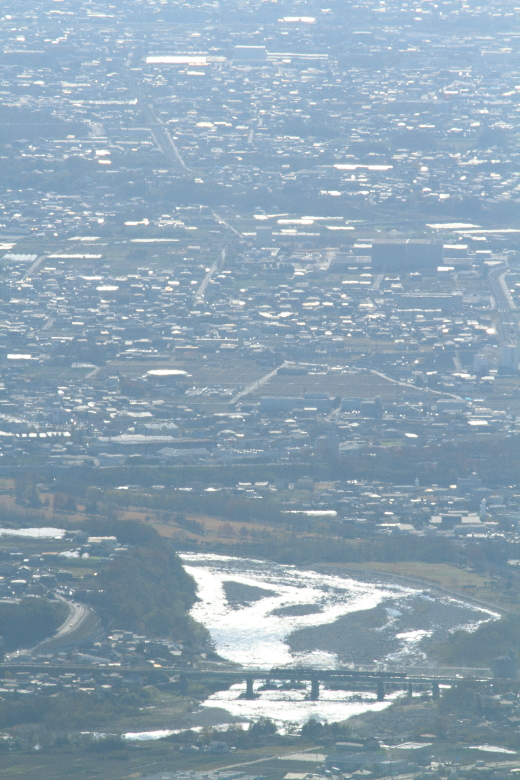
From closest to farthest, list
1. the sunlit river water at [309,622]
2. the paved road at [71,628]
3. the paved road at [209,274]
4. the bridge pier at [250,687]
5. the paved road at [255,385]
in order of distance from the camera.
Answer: the sunlit river water at [309,622] < the bridge pier at [250,687] < the paved road at [71,628] < the paved road at [255,385] < the paved road at [209,274]

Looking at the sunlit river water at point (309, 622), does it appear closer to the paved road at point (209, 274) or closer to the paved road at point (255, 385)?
the paved road at point (255, 385)

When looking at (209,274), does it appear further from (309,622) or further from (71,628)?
(71,628)

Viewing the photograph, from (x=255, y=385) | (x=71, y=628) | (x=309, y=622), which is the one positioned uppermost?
(x=71, y=628)

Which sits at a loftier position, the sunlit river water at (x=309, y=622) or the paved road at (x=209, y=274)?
the sunlit river water at (x=309, y=622)

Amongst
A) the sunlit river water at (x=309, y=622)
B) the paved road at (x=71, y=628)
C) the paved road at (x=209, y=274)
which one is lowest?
the paved road at (x=209, y=274)

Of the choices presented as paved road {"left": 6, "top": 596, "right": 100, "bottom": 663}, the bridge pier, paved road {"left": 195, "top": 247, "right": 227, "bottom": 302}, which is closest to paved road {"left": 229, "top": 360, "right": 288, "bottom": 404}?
paved road {"left": 195, "top": 247, "right": 227, "bottom": 302}

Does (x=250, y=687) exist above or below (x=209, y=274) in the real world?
above

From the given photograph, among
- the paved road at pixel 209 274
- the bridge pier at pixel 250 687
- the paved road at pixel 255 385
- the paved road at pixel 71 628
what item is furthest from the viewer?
the paved road at pixel 209 274

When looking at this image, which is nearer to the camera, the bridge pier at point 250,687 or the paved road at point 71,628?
the bridge pier at point 250,687

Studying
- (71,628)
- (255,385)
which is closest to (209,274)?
(255,385)

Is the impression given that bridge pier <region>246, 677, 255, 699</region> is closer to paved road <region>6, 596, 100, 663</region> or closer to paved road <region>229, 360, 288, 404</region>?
paved road <region>6, 596, 100, 663</region>

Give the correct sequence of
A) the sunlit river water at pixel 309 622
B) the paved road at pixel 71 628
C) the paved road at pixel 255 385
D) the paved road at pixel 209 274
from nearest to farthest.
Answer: the sunlit river water at pixel 309 622 → the paved road at pixel 71 628 → the paved road at pixel 255 385 → the paved road at pixel 209 274

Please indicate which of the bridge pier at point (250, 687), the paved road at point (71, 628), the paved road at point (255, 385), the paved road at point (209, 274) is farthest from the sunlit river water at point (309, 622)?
the paved road at point (209, 274)
